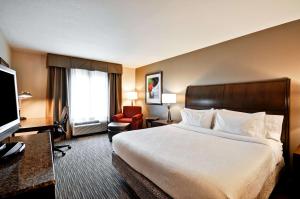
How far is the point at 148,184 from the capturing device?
1.69 meters

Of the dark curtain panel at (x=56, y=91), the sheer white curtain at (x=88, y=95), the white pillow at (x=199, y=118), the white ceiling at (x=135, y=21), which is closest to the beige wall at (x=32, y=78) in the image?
the dark curtain panel at (x=56, y=91)

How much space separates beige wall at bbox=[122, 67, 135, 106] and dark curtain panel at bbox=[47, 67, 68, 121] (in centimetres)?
209

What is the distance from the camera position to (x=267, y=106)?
256cm

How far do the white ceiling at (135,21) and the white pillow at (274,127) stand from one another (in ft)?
5.14

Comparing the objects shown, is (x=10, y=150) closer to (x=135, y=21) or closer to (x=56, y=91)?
(x=135, y=21)

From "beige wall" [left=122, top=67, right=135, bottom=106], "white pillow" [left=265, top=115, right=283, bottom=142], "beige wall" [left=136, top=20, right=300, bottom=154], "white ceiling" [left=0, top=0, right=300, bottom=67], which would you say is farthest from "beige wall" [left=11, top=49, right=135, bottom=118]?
"white pillow" [left=265, top=115, right=283, bottom=142]

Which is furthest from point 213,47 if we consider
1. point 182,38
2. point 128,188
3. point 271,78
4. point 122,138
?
point 128,188

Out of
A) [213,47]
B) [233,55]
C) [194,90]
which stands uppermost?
[213,47]

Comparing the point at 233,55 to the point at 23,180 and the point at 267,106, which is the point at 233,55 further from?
the point at 23,180

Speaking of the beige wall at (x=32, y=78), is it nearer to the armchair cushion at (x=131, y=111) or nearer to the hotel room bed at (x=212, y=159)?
the armchair cushion at (x=131, y=111)

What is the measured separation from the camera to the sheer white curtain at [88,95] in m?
4.79

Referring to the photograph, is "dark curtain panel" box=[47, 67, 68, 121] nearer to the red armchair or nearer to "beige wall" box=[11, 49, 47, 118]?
"beige wall" box=[11, 49, 47, 118]

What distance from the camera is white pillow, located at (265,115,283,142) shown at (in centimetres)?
228

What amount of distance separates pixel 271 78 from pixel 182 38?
1780 mm
